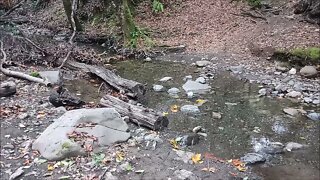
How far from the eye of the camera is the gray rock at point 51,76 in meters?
7.36

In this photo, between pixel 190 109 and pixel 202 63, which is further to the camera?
pixel 202 63

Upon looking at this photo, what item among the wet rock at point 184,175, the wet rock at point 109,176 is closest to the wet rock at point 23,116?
the wet rock at point 109,176

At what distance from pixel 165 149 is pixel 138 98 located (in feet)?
7.51

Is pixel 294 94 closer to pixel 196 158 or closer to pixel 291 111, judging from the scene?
pixel 291 111

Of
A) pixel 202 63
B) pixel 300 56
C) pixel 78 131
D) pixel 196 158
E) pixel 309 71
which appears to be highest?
pixel 78 131

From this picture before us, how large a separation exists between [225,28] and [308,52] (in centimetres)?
370

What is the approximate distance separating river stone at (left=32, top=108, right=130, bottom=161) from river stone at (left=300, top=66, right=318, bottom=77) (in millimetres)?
4909

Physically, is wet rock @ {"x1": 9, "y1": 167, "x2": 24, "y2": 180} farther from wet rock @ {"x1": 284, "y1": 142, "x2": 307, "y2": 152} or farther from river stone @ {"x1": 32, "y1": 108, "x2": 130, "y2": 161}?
wet rock @ {"x1": 284, "y1": 142, "x2": 307, "y2": 152}

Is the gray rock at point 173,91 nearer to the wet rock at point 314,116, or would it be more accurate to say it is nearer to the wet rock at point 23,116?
the wet rock at point 314,116

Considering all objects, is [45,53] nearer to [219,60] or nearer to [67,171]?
[219,60]

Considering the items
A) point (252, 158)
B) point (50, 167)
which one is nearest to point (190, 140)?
point (252, 158)

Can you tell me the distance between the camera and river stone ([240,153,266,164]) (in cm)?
502

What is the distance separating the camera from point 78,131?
4867mm

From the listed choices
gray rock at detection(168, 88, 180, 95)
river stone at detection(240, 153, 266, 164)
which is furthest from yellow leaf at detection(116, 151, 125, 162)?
gray rock at detection(168, 88, 180, 95)
